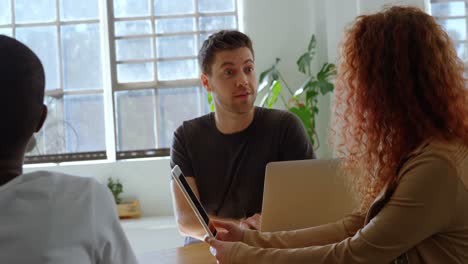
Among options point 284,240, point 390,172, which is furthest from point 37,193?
point 284,240

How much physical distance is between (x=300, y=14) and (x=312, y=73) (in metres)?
0.48

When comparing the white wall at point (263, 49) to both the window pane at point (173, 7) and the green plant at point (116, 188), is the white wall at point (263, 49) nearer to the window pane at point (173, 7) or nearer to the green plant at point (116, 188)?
the green plant at point (116, 188)

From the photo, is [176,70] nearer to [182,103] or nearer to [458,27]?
[182,103]

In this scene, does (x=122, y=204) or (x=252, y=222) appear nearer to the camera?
(x=252, y=222)

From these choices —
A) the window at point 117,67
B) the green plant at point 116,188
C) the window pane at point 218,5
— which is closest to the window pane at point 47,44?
the window at point 117,67

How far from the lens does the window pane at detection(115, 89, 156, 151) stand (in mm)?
5453

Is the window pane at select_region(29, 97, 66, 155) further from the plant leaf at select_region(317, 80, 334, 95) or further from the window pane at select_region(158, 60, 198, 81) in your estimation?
the plant leaf at select_region(317, 80, 334, 95)

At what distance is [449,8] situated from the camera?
5.30m

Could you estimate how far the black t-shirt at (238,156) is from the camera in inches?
103

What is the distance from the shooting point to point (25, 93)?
1078mm

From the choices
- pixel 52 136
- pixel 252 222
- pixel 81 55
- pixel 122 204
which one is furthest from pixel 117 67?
pixel 252 222

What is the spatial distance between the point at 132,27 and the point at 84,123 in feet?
2.85

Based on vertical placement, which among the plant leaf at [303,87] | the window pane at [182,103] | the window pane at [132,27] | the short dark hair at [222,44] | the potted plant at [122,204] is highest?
the window pane at [132,27]

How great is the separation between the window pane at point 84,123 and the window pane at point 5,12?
802mm
